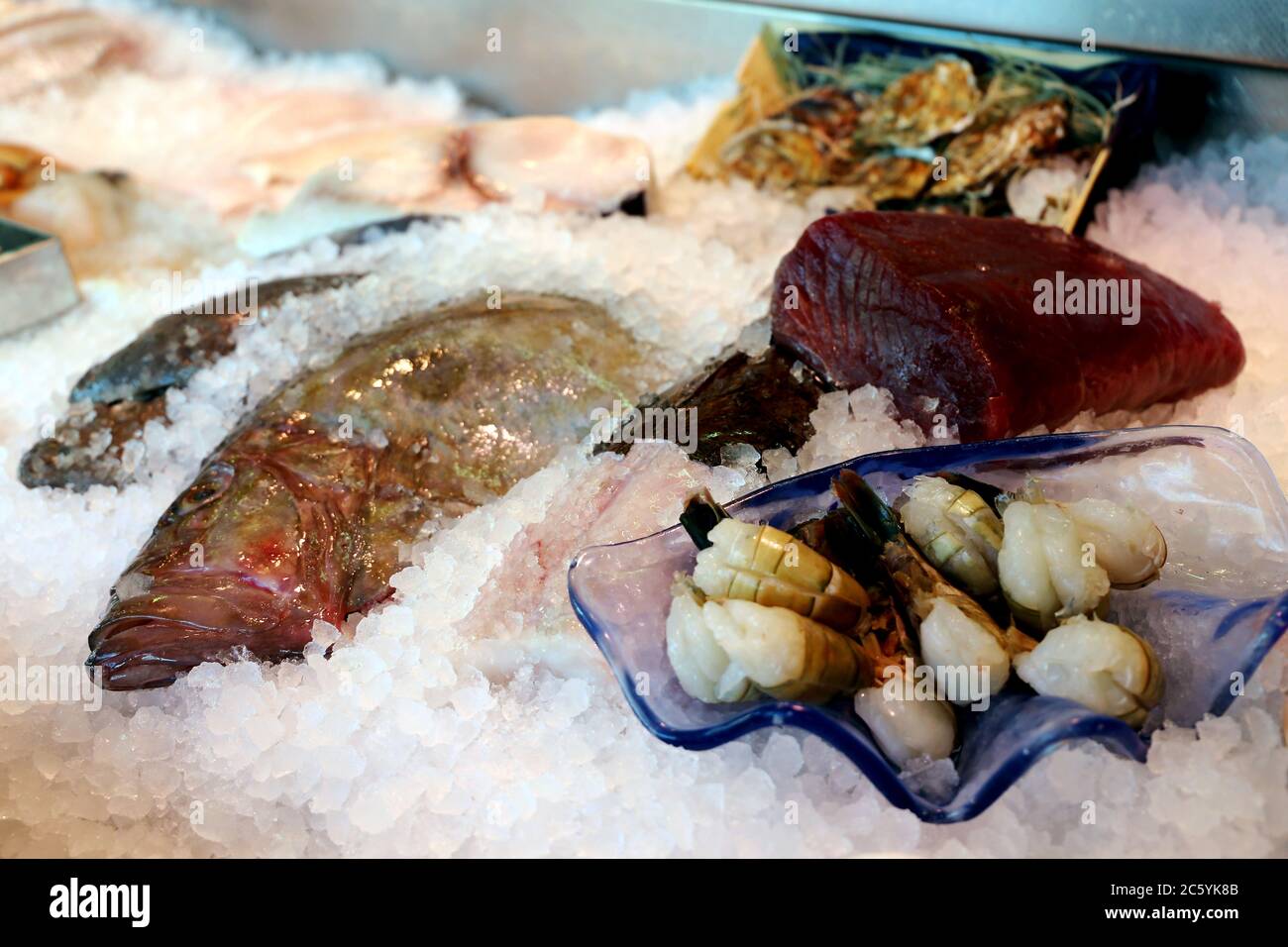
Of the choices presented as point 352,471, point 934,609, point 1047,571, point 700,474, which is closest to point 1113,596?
point 1047,571

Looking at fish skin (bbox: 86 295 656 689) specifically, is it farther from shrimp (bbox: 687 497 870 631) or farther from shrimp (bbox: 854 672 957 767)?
shrimp (bbox: 854 672 957 767)

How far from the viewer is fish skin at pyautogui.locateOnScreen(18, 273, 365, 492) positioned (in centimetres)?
211

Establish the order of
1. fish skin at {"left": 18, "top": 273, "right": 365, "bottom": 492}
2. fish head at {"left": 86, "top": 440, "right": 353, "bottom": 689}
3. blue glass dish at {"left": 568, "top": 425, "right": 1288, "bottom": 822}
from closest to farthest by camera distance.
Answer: blue glass dish at {"left": 568, "top": 425, "right": 1288, "bottom": 822} < fish head at {"left": 86, "top": 440, "right": 353, "bottom": 689} < fish skin at {"left": 18, "top": 273, "right": 365, "bottom": 492}

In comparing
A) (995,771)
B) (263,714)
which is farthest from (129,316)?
(995,771)

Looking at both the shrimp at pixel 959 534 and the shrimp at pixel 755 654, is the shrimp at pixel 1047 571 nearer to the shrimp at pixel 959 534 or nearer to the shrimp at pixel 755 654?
the shrimp at pixel 959 534

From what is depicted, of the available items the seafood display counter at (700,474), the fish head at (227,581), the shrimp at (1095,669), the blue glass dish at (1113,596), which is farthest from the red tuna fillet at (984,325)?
the fish head at (227,581)

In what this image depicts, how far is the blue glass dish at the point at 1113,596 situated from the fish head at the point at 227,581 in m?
0.59

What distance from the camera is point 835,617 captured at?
1185 mm

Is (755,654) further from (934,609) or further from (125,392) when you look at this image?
(125,392)

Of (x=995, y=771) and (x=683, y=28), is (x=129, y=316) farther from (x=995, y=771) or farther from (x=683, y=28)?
(x=995, y=771)

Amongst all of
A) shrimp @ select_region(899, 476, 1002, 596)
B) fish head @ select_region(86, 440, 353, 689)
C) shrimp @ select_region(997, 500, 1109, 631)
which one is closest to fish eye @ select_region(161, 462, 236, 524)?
A: fish head @ select_region(86, 440, 353, 689)

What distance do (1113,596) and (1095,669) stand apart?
20cm

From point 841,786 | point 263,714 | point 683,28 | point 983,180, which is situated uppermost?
point 683,28

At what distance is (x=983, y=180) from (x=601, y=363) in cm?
144
